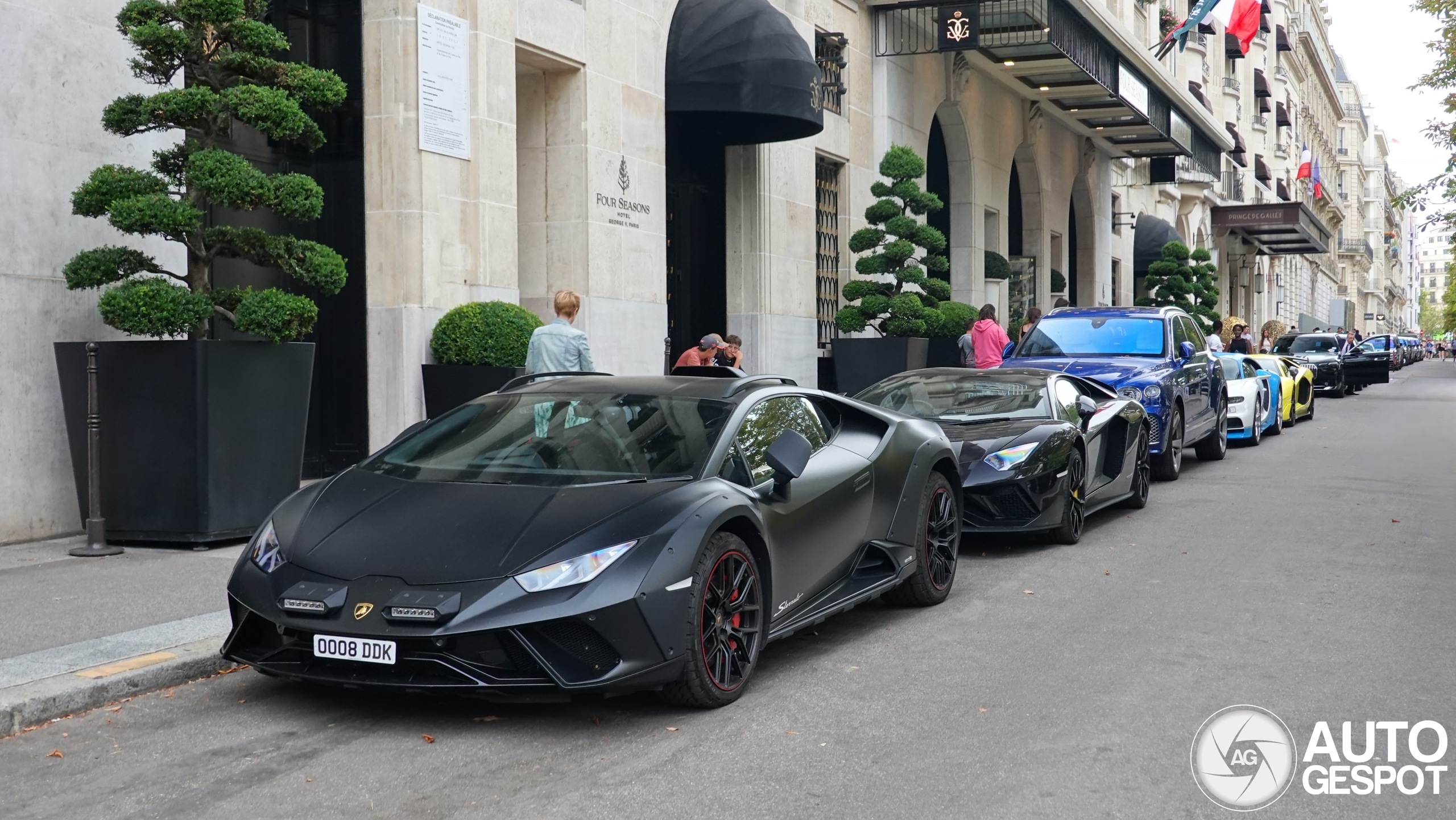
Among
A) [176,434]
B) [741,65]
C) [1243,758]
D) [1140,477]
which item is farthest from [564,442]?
[741,65]

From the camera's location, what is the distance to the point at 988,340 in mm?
18266

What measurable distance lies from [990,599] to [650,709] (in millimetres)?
3038

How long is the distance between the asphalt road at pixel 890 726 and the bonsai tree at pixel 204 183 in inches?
153

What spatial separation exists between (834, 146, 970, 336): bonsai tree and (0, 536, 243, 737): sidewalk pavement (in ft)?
42.2

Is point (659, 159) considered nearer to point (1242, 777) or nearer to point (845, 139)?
point (845, 139)

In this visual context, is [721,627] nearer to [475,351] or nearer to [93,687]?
[93,687]

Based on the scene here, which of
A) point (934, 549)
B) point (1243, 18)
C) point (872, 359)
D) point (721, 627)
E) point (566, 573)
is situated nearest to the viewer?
point (566, 573)

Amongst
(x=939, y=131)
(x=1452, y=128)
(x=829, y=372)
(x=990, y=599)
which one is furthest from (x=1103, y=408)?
(x=1452, y=128)

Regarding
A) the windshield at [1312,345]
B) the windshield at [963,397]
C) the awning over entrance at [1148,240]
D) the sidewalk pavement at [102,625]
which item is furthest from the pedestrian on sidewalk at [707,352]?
the awning over entrance at [1148,240]

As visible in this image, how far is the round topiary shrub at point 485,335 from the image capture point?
40.8 feet

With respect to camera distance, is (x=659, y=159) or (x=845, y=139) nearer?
(x=659, y=159)

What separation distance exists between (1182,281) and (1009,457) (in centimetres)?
3316

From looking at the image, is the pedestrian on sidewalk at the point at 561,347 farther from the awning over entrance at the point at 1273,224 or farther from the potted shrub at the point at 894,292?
the awning over entrance at the point at 1273,224

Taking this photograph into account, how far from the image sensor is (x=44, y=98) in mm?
9617
